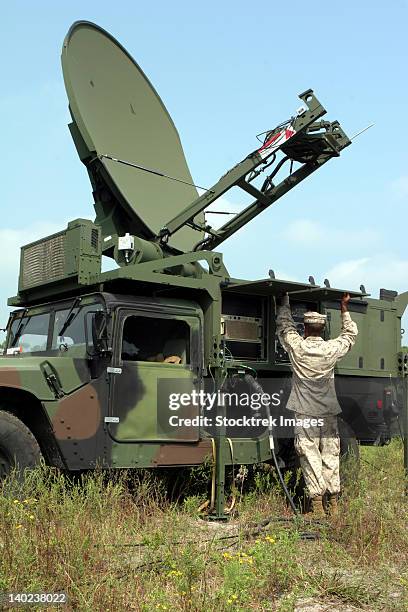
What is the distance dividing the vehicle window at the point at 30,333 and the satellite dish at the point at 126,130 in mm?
1665

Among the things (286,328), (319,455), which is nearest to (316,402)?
(319,455)

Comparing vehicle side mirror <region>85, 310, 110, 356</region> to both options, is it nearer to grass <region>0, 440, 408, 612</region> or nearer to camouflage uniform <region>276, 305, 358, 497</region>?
grass <region>0, 440, 408, 612</region>

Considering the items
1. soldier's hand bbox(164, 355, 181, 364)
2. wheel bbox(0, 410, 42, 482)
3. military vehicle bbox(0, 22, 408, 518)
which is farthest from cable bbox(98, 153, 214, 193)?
wheel bbox(0, 410, 42, 482)

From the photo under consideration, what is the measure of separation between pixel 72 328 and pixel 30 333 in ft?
2.87

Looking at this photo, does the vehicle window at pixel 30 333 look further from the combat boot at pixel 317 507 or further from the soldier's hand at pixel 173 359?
the combat boot at pixel 317 507

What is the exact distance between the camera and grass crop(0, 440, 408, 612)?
381 cm

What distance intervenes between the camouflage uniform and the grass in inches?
29.2

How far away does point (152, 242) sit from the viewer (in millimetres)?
8383

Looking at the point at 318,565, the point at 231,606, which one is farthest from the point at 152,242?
the point at 231,606

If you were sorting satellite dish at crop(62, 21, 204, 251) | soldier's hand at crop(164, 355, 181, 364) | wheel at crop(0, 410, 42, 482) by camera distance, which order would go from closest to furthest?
wheel at crop(0, 410, 42, 482), soldier's hand at crop(164, 355, 181, 364), satellite dish at crop(62, 21, 204, 251)

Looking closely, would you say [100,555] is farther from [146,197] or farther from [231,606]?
[146,197]

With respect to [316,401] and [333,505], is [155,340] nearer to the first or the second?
[316,401]

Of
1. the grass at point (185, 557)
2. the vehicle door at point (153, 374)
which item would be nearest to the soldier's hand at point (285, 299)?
the vehicle door at point (153, 374)

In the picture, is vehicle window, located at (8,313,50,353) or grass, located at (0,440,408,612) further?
vehicle window, located at (8,313,50,353)
